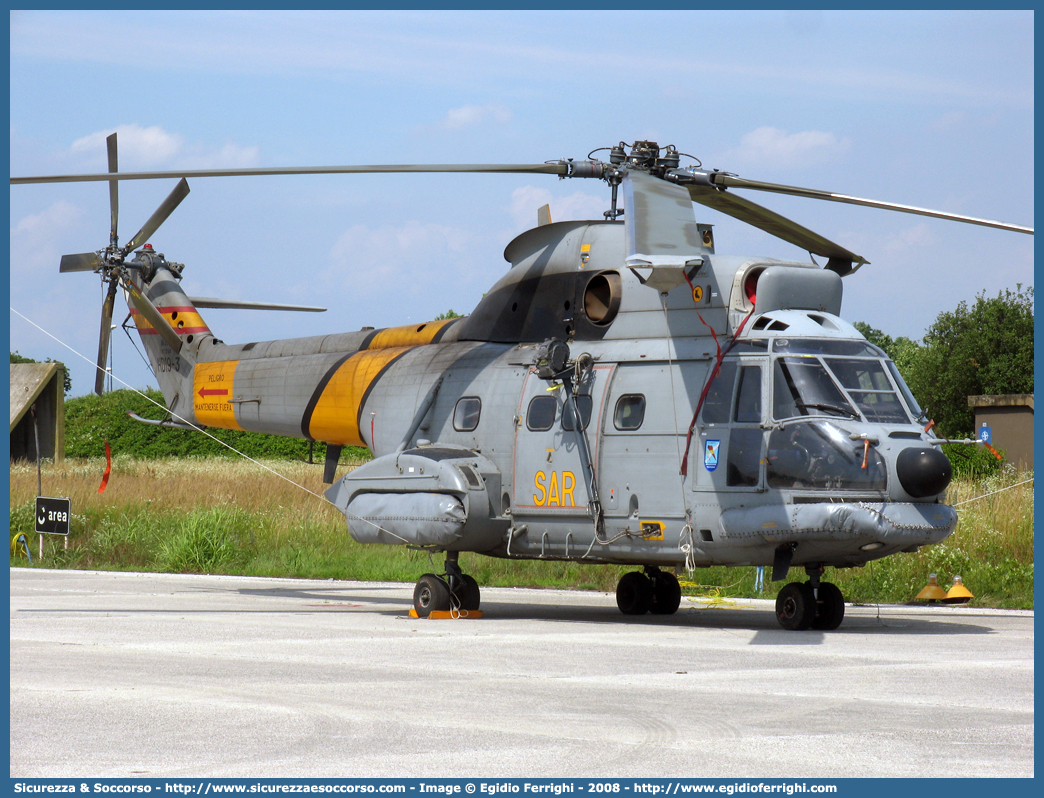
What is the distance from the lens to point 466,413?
1441 centimetres

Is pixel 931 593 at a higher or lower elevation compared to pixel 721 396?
lower

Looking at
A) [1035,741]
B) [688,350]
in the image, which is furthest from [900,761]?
[688,350]

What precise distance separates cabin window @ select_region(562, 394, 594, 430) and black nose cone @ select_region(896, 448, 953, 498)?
3.41 meters

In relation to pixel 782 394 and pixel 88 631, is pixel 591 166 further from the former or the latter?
pixel 88 631

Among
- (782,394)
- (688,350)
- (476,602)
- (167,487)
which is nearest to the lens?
(782,394)

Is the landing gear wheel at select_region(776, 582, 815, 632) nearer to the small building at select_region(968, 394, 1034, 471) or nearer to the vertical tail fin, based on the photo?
the vertical tail fin

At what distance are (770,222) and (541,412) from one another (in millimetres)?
3355

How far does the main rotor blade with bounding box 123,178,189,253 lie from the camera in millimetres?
19141

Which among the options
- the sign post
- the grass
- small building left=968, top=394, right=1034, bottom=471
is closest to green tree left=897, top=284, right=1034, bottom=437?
small building left=968, top=394, right=1034, bottom=471

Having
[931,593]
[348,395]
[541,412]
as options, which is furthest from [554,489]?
[931,593]

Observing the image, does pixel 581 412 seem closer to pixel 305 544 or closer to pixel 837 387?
pixel 837 387

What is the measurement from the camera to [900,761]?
5906 millimetres

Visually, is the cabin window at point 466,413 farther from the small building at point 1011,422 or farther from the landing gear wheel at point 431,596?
the small building at point 1011,422

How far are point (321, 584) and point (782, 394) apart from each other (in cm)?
1080
